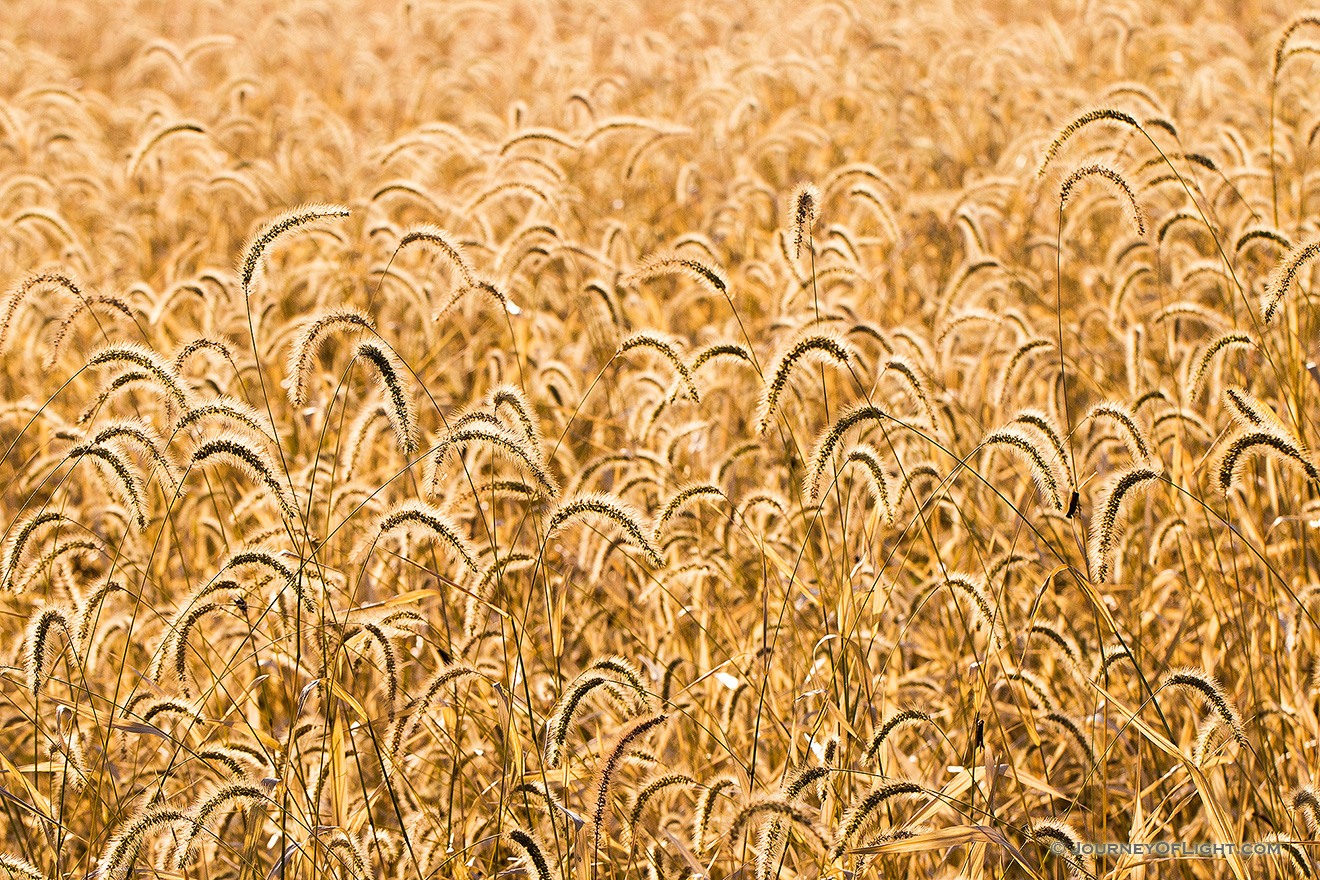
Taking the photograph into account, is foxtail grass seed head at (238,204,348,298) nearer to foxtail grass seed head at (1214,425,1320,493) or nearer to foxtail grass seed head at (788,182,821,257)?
foxtail grass seed head at (788,182,821,257)

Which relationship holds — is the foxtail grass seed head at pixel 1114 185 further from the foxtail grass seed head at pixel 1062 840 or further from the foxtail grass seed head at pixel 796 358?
the foxtail grass seed head at pixel 1062 840

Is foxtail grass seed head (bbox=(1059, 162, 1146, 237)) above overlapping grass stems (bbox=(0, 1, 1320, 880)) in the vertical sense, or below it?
above

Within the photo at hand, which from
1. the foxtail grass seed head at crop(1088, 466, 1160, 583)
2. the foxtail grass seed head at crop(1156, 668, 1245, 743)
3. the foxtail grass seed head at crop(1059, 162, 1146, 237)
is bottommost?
the foxtail grass seed head at crop(1156, 668, 1245, 743)

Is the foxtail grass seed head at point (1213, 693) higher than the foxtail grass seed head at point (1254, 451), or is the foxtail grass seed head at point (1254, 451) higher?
the foxtail grass seed head at point (1254, 451)

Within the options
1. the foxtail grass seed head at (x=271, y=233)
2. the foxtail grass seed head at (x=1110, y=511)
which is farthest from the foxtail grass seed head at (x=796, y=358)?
the foxtail grass seed head at (x=271, y=233)

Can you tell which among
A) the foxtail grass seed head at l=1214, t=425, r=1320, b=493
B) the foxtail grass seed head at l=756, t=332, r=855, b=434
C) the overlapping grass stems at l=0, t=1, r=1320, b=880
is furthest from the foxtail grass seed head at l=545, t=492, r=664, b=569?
the foxtail grass seed head at l=1214, t=425, r=1320, b=493

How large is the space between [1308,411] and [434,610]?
312cm

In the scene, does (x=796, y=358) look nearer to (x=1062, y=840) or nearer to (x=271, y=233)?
(x=1062, y=840)

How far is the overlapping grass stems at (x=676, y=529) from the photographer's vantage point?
2154 mm

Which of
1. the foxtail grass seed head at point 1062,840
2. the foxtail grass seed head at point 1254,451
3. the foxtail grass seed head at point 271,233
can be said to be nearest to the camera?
the foxtail grass seed head at point 1062,840

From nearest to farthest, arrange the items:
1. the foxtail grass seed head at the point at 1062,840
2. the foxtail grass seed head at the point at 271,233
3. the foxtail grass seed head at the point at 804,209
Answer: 1. the foxtail grass seed head at the point at 1062,840
2. the foxtail grass seed head at the point at 271,233
3. the foxtail grass seed head at the point at 804,209

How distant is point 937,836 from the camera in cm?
179

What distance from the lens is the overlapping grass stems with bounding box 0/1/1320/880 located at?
2154 millimetres

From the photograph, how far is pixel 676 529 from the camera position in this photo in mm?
3365
